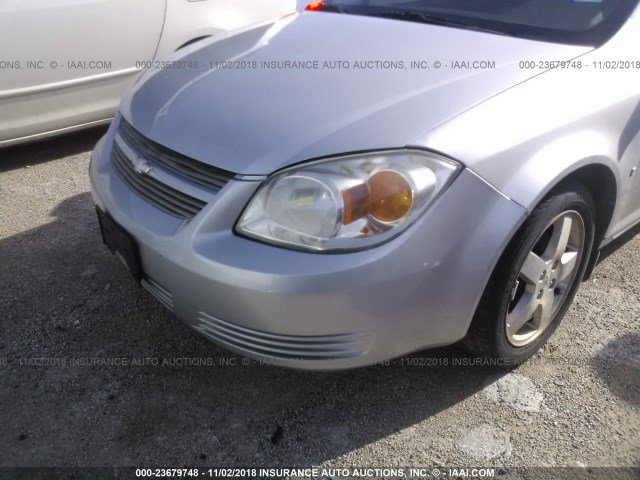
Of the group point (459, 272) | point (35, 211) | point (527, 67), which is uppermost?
point (527, 67)

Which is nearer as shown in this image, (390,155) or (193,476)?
(390,155)

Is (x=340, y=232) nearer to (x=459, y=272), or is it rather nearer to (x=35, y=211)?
(x=459, y=272)

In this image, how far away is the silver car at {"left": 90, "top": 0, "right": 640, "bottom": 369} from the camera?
5.25 ft

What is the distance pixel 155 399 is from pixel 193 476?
14.3 inches

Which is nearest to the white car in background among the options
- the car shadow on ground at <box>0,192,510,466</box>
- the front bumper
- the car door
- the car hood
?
the car door

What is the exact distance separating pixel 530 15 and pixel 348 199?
1.24 meters

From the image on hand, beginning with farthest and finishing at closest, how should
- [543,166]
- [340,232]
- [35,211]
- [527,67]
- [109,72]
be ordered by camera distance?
[109,72]
[35,211]
[527,67]
[543,166]
[340,232]

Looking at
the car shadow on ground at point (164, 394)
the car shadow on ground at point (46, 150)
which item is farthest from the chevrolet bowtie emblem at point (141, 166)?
the car shadow on ground at point (46, 150)

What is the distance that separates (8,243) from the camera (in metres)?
2.94

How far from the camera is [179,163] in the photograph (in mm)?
1877

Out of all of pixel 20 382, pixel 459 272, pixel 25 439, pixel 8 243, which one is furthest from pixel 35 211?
pixel 459 272

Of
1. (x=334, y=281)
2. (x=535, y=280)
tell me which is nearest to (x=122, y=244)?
(x=334, y=281)

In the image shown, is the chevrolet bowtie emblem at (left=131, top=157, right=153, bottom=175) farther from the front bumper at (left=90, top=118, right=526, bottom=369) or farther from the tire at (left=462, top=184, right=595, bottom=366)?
the tire at (left=462, top=184, right=595, bottom=366)

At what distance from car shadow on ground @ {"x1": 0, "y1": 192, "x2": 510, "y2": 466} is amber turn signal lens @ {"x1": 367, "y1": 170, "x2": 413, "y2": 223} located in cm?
78
